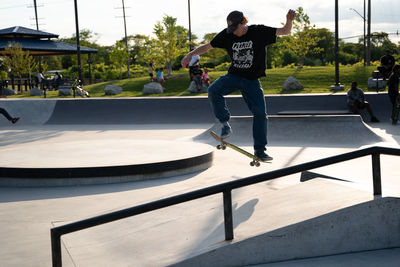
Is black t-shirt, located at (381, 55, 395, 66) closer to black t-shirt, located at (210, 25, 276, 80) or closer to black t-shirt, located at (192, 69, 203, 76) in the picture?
black t-shirt, located at (192, 69, 203, 76)

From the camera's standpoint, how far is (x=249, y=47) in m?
5.64

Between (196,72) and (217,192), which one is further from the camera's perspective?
(196,72)

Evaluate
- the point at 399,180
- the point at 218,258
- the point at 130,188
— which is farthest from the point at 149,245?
the point at 399,180

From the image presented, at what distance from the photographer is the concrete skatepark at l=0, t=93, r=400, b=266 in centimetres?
380

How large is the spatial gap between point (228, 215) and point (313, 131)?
→ 28.0ft

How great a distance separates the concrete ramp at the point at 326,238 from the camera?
3.73 metres

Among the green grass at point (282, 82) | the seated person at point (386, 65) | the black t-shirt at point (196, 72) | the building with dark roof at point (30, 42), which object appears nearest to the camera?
the seated person at point (386, 65)

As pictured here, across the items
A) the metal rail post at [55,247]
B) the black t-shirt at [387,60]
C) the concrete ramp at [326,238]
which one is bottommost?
the concrete ramp at [326,238]

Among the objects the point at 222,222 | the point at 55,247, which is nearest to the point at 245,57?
the point at 222,222

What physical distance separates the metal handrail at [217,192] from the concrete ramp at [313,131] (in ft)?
24.5

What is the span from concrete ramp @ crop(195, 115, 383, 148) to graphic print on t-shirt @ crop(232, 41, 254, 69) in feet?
19.2

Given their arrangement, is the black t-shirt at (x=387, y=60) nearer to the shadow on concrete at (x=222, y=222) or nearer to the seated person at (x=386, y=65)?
the seated person at (x=386, y=65)

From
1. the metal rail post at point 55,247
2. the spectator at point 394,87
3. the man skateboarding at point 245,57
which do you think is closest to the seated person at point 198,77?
the spectator at point 394,87

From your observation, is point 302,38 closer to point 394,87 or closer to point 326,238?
point 394,87
